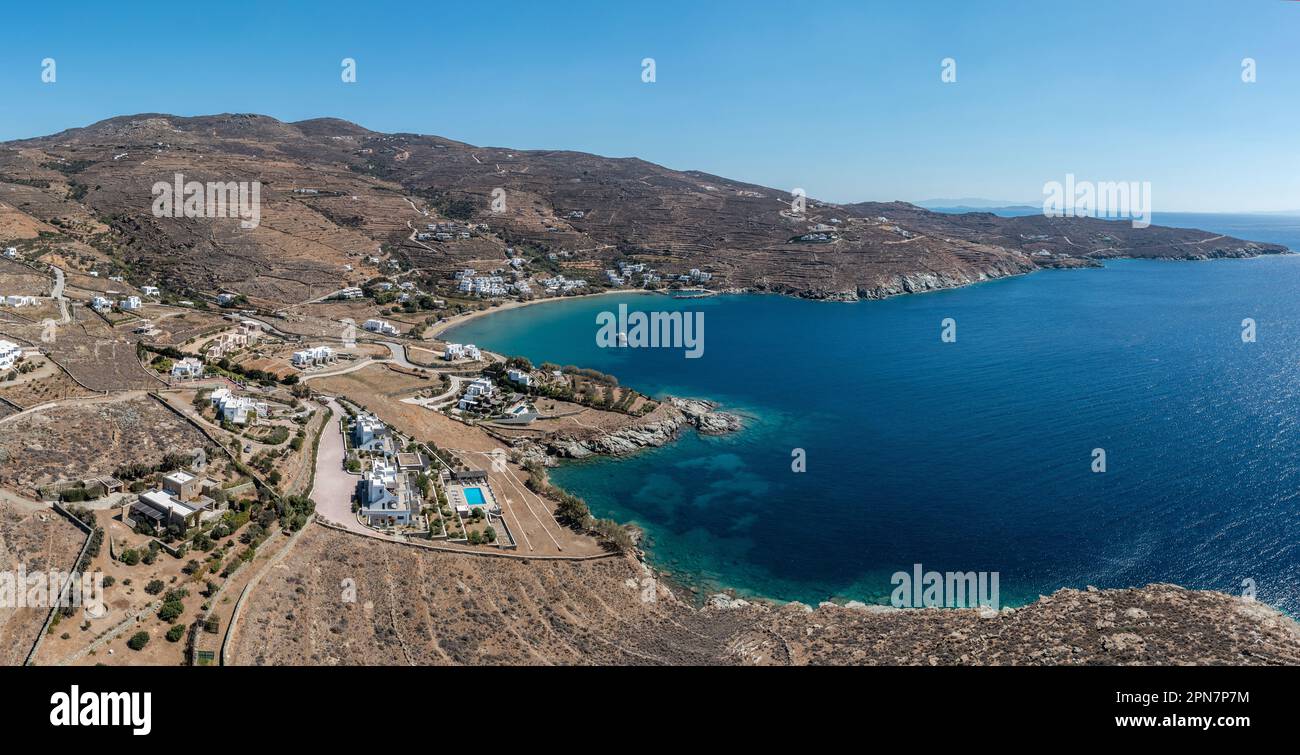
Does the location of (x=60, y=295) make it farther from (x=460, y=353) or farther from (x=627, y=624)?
(x=627, y=624)

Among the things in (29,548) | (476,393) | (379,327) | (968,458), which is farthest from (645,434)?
(379,327)

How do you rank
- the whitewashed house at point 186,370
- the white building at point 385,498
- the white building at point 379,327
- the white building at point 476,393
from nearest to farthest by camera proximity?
the white building at point 385,498 < the whitewashed house at point 186,370 < the white building at point 476,393 < the white building at point 379,327

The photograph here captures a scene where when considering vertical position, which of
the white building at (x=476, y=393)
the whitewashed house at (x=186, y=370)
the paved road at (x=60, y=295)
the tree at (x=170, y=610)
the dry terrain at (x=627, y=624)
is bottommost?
the dry terrain at (x=627, y=624)

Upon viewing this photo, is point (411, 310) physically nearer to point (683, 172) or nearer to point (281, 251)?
point (281, 251)

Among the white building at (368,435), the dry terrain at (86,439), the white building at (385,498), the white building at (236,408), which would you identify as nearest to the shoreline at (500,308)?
the white building at (236,408)

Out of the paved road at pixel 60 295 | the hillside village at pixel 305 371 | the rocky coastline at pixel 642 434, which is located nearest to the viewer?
the hillside village at pixel 305 371

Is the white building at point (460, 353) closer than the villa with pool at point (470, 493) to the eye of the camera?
No

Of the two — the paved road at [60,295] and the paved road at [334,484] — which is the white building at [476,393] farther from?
the paved road at [60,295]
